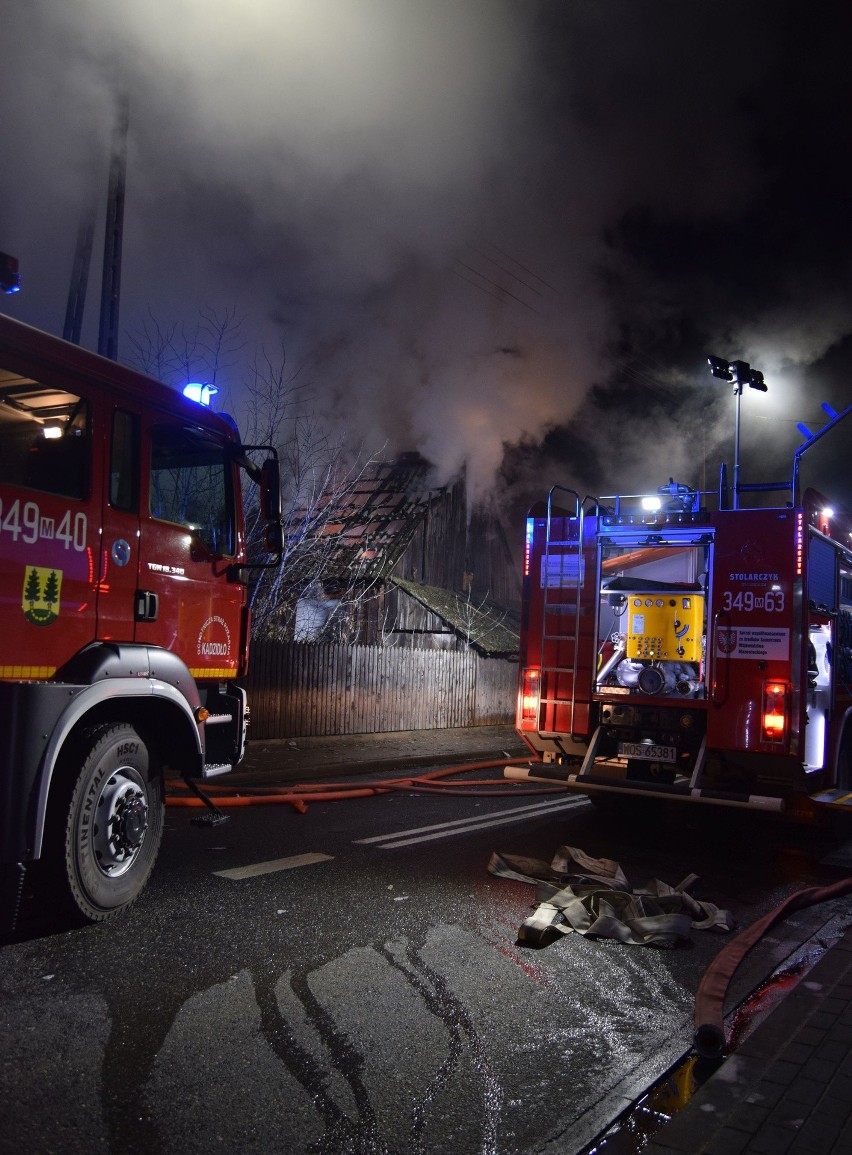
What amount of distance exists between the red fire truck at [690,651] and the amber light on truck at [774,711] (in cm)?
1

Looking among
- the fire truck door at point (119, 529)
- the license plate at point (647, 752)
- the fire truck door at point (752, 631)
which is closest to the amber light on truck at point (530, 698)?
the license plate at point (647, 752)

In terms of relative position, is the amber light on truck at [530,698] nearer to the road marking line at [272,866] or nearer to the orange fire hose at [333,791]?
the orange fire hose at [333,791]

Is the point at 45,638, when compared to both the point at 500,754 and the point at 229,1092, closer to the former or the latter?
the point at 229,1092

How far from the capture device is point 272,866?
6.30 m

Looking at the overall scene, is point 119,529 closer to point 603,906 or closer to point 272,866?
point 272,866

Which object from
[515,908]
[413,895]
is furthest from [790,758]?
[413,895]

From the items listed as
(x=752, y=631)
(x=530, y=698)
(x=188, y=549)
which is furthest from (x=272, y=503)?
(x=752, y=631)

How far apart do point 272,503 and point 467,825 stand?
373 cm

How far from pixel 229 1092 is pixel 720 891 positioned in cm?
418

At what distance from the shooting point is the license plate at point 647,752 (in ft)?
25.5

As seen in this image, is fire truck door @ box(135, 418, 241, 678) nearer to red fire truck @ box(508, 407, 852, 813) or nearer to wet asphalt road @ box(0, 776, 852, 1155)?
wet asphalt road @ box(0, 776, 852, 1155)

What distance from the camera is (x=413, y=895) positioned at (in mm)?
5695

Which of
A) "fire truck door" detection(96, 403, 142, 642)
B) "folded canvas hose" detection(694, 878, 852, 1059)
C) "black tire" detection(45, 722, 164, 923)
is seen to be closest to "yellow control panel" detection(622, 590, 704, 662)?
"folded canvas hose" detection(694, 878, 852, 1059)

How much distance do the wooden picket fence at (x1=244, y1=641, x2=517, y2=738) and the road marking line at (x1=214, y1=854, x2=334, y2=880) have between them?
7.15 metres
